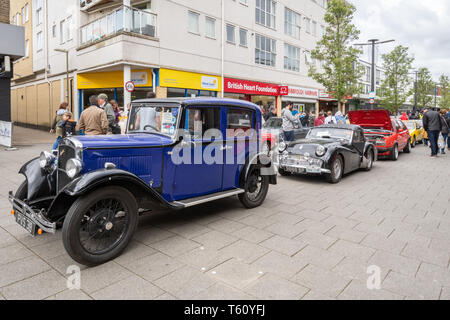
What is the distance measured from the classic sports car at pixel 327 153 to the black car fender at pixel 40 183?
18.3 ft

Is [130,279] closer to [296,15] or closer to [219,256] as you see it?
[219,256]

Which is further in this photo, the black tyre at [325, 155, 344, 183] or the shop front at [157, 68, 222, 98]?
the shop front at [157, 68, 222, 98]

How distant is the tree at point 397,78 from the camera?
2988 centimetres

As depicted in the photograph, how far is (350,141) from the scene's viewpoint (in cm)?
893

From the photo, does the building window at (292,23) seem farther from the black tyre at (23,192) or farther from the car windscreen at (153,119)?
the black tyre at (23,192)

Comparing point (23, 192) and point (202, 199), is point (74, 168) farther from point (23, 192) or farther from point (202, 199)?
point (202, 199)

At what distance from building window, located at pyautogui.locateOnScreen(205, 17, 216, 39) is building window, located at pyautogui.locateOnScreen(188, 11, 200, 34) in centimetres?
74

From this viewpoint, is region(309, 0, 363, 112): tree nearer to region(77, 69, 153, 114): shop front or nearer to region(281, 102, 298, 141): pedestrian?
region(281, 102, 298, 141): pedestrian

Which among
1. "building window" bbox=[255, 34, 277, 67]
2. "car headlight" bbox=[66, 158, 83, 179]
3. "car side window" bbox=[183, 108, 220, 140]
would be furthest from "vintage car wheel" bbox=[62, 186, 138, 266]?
"building window" bbox=[255, 34, 277, 67]

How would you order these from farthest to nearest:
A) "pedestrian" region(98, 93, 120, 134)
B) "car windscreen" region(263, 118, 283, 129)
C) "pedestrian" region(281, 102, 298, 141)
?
"car windscreen" region(263, 118, 283, 129) → "pedestrian" region(281, 102, 298, 141) → "pedestrian" region(98, 93, 120, 134)

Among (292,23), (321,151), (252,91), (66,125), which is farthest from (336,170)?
(292,23)

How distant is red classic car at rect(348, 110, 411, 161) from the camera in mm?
11836

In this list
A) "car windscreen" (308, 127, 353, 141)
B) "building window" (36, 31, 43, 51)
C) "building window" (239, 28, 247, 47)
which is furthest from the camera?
"building window" (36, 31, 43, 51)
